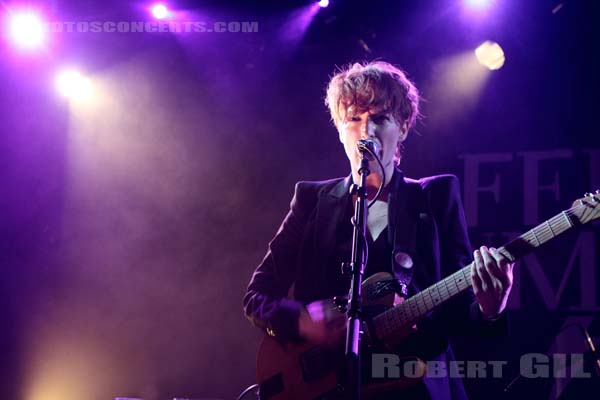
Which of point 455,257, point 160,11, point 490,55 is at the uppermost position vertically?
point 160,11

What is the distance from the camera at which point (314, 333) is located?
112 inches

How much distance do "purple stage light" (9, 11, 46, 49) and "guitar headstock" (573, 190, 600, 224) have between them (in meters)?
4.86

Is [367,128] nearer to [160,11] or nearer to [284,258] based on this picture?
[284,258]

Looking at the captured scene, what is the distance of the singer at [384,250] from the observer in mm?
2639

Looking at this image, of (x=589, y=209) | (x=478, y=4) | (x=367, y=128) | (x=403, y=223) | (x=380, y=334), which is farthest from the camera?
(x=478, y=4)

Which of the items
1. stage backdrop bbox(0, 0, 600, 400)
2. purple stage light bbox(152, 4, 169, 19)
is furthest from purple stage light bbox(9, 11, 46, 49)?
purple stage light bbox(152, 4, 169, 19)

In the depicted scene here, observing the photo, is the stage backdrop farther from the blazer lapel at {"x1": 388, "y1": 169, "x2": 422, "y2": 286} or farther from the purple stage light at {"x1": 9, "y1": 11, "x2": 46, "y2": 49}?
the blazer lapel at {"x1": 388, "y1": 169, "x2": 422, "y2": 286}

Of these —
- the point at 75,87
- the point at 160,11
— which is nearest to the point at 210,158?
the point at 160,11

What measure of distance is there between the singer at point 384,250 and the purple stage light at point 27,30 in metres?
3.44

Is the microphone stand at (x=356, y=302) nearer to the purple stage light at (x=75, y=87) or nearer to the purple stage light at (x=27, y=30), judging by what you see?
the purple stage light at (x=75, y=87)

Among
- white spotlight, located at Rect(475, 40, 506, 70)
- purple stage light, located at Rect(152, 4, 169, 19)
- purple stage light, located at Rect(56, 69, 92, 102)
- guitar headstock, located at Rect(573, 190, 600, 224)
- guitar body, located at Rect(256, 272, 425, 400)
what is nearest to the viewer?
guitar headstock, located at Rect(573, 190, 600, 224)

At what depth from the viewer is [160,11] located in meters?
5.41

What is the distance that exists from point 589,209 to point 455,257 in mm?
648

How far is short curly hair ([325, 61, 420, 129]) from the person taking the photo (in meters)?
3.22
